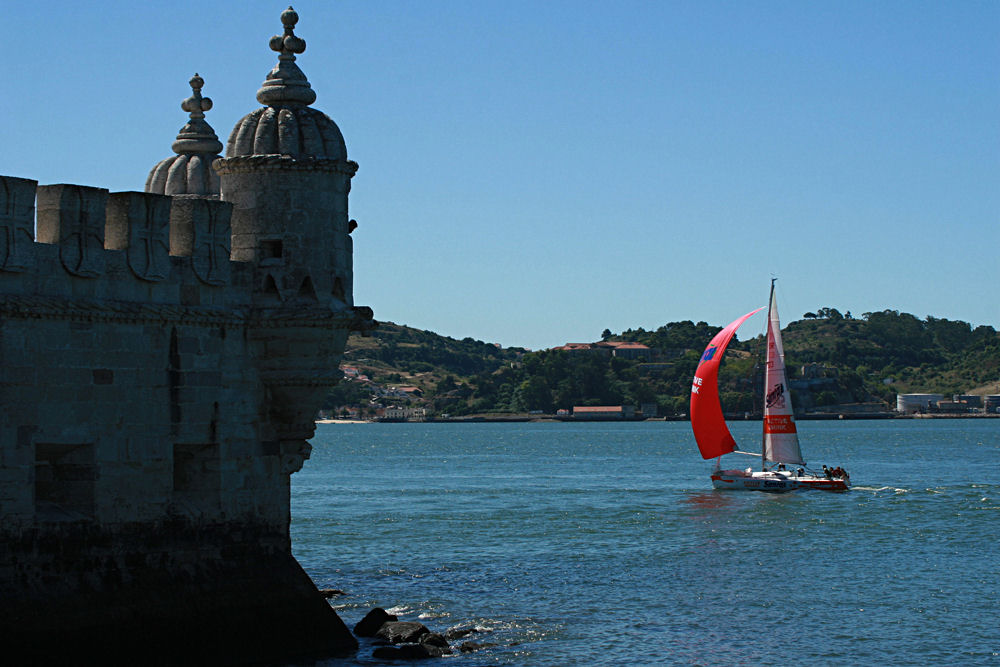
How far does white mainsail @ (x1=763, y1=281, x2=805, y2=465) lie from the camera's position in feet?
232

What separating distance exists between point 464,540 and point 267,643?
2331 centimetres

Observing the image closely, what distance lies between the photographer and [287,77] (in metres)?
22.5

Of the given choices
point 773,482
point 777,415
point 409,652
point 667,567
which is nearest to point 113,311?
point 409,652

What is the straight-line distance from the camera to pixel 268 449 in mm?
21781

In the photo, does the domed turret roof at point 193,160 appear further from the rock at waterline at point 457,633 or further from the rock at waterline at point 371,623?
the rock at waterline at point 457,633

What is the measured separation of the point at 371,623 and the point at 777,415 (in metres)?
48.1

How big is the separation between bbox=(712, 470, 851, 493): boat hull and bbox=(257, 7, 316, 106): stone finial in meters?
48.8

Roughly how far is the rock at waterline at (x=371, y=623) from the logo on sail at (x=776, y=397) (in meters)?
47.4

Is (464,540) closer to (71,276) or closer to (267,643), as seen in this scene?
(267,643)

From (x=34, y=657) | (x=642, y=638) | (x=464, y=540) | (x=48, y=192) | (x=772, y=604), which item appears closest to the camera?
(x=34, y=657)

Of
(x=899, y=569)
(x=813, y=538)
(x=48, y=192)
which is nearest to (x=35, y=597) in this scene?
(x=48, y=192)

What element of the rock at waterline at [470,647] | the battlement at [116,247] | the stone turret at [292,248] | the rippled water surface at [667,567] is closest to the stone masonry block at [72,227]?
the battlement at [116,247]

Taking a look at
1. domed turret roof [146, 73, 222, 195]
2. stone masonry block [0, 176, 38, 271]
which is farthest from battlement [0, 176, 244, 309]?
domed turret roof [146, 73, 222, 195]

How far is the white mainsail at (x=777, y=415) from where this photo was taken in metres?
70.6
